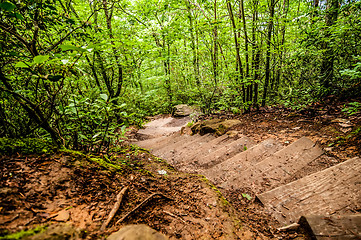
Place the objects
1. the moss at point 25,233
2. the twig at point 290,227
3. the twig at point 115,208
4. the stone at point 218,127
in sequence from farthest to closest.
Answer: the stone at point 218,127, the twig at point 290,227, the twig at point 115,208, the moss at point 25,233

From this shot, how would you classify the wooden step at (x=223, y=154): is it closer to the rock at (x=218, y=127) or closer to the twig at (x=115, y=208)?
the rock at (x=218, y=127)

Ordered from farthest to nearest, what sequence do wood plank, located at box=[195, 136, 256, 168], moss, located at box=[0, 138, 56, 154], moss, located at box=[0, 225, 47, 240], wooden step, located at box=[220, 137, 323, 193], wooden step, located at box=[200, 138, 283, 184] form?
wood plank, located at box=[195, 136, 256, 168] → wooden step, located at box=[200, 138, 283, 184] → wooden step, located at box=[220, 137, 323, 193] → moss, located at box=[0, 138, 56, 154] → moss, located at box=[0, 225, 47, 240]

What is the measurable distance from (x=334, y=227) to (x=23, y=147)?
9.76 feet

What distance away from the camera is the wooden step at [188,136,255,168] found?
11.3ft

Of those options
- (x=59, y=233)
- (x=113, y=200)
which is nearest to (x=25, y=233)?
(x=59, y=233)

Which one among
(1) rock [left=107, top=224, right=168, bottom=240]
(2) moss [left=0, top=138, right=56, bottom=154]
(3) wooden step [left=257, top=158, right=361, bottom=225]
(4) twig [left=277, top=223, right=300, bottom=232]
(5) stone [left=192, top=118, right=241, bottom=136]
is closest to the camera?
(1) rock [left=107, top=224, right=168, bottom=240]

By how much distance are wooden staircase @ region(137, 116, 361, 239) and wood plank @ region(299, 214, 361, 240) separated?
0.09 ft

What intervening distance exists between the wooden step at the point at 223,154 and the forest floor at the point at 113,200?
98 centimetres

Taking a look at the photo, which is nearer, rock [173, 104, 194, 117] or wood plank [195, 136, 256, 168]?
wood plank [195, 136, 256, 168]

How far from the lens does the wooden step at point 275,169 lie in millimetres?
2496

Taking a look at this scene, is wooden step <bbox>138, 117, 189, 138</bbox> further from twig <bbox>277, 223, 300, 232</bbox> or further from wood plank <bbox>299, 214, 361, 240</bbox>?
wood plank <bbox>299, 214, 361, 240</bbox>

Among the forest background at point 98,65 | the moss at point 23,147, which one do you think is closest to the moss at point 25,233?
the moss at point 23,147

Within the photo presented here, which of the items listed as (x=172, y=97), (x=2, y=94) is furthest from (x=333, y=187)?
(x=172, y=97)

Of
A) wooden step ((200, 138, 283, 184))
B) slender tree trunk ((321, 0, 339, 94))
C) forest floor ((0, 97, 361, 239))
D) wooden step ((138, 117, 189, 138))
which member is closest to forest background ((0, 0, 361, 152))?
slender tree trunk ((321, 0, 339, 94))
